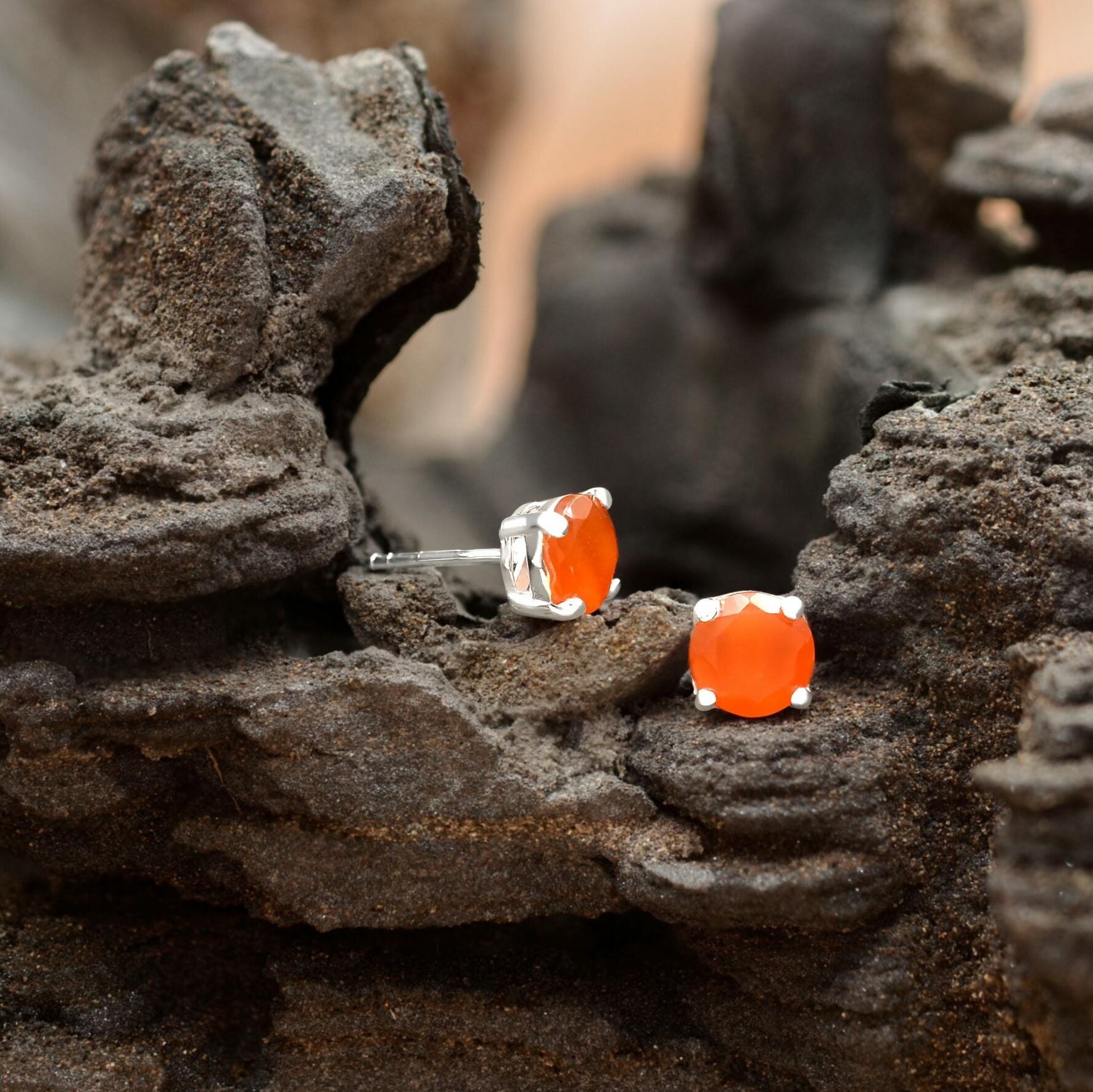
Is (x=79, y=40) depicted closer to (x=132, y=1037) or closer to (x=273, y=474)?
(x=273, y=474)

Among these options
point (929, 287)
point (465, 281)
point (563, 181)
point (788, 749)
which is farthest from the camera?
point (563, 181)

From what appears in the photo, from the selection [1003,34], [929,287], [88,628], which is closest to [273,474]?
[88,628]

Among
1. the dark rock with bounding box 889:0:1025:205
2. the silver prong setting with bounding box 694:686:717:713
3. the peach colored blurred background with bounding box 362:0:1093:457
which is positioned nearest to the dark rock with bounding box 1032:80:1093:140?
the dark rock with bounding box 889:0:1025:205

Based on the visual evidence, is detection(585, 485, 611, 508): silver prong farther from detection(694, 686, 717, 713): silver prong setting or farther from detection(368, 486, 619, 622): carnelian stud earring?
detection(694, 686, 717, 713): silver prong setting

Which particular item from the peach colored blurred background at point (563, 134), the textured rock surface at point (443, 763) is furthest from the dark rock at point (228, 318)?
the peach colored blurred background at point (563, 134)

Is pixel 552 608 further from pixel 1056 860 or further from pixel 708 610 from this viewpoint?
pixel 1056 860

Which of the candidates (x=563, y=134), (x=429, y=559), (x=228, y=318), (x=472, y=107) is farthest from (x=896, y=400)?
(x=563, y=134)

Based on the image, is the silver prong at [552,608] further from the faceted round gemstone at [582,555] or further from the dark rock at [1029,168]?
the dark rock at [1029,168]
